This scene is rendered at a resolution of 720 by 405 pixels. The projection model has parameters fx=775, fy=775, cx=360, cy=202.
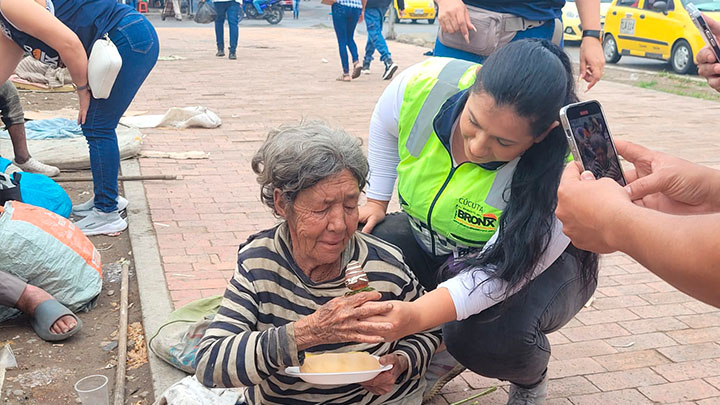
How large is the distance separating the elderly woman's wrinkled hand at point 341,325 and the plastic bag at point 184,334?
109 cm

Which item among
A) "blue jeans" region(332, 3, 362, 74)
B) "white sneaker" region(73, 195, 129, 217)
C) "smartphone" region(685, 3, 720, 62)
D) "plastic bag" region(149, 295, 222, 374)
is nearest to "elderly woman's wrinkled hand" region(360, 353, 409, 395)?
"plastic bag" region(149, 295, 222, 374)

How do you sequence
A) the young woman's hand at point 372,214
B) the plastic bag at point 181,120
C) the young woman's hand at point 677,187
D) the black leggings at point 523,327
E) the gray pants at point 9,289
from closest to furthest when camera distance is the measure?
the young woman's hand at point 677,187, the black leggings at point 523,327, the young woman's hand at point 372,214, the gray pants at point 9,289, the plastic bag at point 181,120

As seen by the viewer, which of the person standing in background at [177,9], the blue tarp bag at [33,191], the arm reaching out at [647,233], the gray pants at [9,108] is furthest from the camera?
the person standing in background at [177,9]

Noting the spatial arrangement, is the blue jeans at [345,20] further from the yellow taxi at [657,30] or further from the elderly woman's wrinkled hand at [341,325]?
the elderly woman's wrinkled hand at [341,325]

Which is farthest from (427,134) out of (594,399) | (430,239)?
(594,399)

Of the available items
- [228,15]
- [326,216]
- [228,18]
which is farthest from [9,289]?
[228,18]

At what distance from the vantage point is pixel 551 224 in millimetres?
2422

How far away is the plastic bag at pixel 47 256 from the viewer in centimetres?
356

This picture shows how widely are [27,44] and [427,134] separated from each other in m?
2.51

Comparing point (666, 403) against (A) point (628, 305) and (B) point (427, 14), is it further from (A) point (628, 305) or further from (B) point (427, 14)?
(B) point (427, 14)

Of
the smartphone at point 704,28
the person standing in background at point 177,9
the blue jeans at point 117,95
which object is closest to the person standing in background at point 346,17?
the blue jeans at point 117,95

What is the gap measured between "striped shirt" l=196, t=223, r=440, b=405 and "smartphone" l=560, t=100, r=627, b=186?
768 millimetres

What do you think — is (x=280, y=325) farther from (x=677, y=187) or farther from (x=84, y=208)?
(x=84, y=208)

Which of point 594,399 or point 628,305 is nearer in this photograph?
point 594,399
